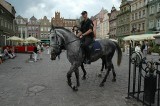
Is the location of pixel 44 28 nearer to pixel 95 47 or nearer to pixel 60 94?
pixel 95 47

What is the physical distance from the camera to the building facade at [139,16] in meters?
49.8

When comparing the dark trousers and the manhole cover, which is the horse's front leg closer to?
the dark trousers

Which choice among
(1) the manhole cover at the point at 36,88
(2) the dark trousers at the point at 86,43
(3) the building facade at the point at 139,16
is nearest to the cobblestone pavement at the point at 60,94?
(1) the manhole cover at the point at 36,88

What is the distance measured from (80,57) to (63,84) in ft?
4.88

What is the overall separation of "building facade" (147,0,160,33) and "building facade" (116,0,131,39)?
41.9 ft

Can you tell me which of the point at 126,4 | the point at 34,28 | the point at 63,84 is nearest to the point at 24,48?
the point at 63,84

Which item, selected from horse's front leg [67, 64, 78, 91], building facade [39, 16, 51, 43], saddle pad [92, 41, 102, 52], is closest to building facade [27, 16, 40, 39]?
building facade [39, 16, 51, 43]

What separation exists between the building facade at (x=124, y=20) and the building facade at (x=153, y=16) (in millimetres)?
12760

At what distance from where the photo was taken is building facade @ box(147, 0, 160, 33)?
42.7m

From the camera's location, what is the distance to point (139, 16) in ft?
175

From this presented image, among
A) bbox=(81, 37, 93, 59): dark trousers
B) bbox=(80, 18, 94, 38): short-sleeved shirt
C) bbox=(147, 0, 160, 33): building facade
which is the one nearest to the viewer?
bbox=(81, 37, 93, 59): dark trousers

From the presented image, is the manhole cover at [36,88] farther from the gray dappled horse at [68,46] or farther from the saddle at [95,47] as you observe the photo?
the saddle at [95,47]

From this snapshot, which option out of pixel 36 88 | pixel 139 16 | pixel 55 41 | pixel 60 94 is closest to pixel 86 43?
pixel 55 41

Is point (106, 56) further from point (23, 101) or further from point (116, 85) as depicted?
point (23, 101)
